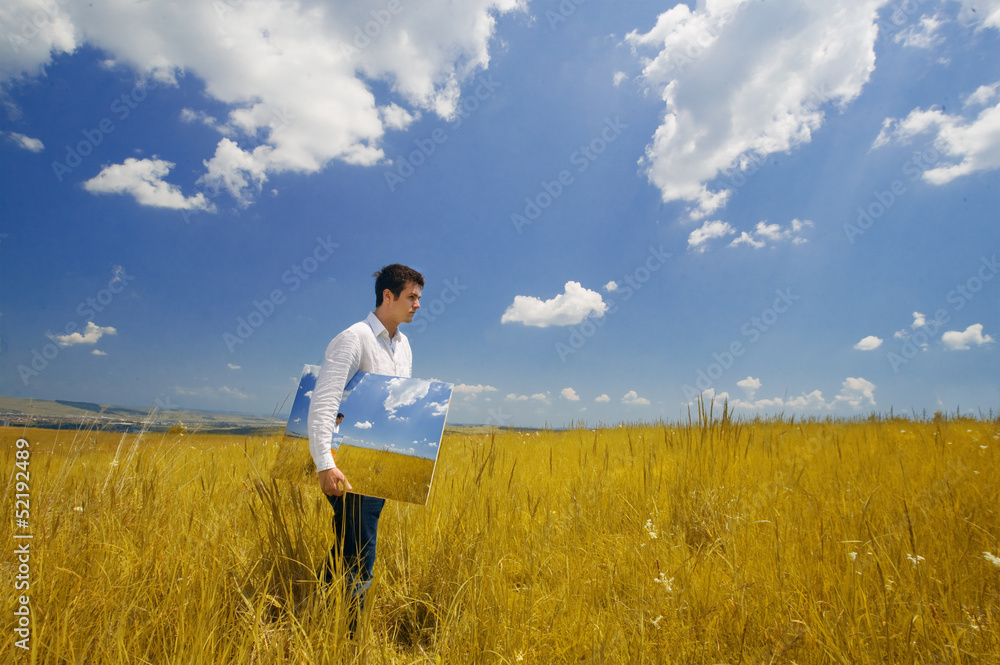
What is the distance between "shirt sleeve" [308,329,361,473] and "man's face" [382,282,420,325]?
1.14 feet

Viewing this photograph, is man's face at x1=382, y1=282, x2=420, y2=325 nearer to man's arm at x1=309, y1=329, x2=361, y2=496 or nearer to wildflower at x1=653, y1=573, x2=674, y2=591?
man's arm at x1=309, y1=329, x2=361, y2=496

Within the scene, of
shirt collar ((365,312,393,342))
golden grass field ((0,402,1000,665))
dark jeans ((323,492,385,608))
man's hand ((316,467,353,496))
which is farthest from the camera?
shirt collar ((365,312,393,342))

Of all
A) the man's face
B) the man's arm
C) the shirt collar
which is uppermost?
the man's face

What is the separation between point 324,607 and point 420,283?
1837 mm

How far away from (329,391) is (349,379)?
0.14 metres

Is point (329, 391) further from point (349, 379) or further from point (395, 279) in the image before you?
point (395, 279)

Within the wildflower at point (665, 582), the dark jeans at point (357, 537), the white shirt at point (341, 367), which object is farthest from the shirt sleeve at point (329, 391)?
the wildflower at point (665, 582)

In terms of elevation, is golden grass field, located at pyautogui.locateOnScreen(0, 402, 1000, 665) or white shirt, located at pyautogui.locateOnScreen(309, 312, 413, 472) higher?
white shirt, located at pyautogui.locateOnScreen(309, 312, 413, 472)

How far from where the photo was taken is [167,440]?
13.6ft

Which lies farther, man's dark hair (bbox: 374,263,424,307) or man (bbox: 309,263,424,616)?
man's dark hair (bbox: 374,263,424,307)

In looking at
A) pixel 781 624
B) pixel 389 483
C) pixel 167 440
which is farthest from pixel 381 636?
pixel 167 440

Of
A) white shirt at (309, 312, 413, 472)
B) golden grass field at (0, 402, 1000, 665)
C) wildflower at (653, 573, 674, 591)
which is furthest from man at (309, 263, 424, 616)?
wildflower at (653, 573, 674, 591)

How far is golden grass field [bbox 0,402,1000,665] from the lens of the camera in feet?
5.95

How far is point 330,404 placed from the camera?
2.16m
